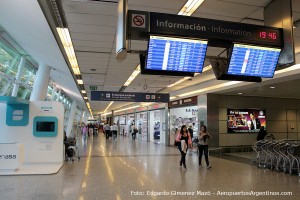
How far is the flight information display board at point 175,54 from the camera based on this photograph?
151 inches

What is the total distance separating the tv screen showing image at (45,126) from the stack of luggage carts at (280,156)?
7097 mm

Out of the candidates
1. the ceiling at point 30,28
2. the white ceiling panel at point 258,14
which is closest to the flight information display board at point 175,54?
the white ceiling panel at point 258,14

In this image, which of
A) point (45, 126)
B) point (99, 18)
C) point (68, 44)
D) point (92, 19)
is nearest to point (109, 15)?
point (99, 18)

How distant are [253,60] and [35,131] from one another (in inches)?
311

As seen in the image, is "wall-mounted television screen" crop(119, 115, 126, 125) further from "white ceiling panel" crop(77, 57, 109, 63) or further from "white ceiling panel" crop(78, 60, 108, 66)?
"white ceiling panel" crop(77, 57, 109, 63)

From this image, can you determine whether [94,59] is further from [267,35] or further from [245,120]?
[245,120]

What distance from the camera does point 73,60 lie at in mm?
9758

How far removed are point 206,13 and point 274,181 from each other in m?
4.58

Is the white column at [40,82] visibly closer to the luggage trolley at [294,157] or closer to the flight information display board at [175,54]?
the flight information display board at [175,54]

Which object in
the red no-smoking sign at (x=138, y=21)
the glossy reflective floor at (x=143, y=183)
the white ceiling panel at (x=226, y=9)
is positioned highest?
the white ceiling panel at (x=226, y=9)

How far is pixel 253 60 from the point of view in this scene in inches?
171

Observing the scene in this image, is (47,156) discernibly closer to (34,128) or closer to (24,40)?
(34,128)

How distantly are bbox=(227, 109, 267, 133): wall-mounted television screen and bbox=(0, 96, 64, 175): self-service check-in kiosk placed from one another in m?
8.63

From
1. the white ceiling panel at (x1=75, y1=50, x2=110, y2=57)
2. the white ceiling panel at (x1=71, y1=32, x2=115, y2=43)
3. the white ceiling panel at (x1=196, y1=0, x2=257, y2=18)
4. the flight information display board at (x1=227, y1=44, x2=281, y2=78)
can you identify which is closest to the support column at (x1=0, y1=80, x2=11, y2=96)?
the white ceiling panel at (x1=75, y1=50, x2=110, y2=57)
